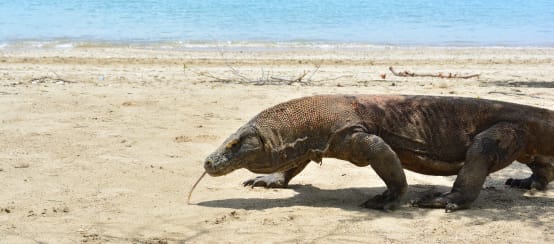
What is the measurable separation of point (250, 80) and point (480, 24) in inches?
940

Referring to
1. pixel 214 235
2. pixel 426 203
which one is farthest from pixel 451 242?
pixel 214 235

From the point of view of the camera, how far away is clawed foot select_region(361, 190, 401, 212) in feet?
18.7

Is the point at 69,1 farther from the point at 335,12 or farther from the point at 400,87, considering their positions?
the point at 400,87

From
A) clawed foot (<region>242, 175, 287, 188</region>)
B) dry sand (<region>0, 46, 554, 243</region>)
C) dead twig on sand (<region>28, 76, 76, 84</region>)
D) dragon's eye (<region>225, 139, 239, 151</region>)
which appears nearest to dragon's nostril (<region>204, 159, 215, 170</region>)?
dragon's eye (<region>225, 139, 239, 151</region>)

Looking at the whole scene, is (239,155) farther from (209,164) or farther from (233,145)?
(209,164)

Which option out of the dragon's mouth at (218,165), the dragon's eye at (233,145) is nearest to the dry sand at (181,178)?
the dragon's mouth at (218,165)

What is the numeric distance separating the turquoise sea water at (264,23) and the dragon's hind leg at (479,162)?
63.2 ft

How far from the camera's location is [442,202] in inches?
227

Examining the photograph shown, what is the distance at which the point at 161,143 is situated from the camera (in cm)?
796

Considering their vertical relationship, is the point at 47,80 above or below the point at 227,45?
above

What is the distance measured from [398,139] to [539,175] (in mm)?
1446

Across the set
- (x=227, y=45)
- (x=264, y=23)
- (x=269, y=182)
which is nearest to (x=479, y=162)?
(x=269, y=182)

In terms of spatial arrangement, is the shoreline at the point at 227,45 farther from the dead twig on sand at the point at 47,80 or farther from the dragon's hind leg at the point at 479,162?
the dragon's hind leg at the point at 479,162

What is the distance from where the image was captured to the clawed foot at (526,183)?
6.45 metres
